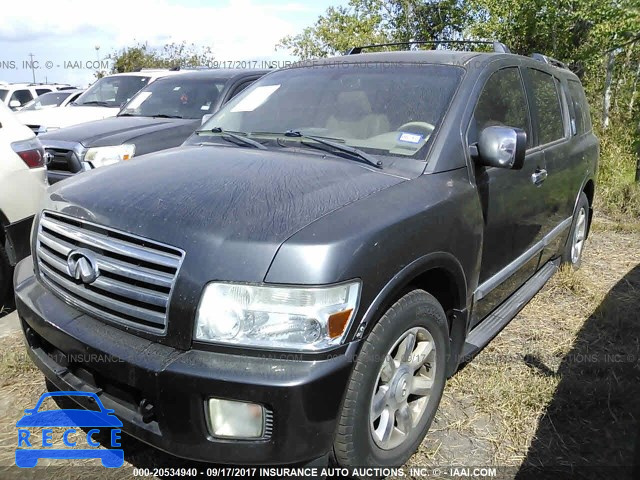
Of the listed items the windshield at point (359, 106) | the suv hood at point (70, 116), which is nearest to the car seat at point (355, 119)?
the windshield at point (359, 106)

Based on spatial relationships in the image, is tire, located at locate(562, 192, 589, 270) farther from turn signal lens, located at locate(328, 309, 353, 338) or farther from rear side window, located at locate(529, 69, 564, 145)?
turn signal lens, located at locate(328, 309, 353, 338)

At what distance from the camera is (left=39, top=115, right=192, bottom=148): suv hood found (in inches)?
224

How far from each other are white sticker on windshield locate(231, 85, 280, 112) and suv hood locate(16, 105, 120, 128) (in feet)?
16.7

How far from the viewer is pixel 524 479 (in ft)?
8.24

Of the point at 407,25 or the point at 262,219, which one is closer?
the point at 262,219

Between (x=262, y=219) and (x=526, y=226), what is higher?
(x=262, y=219)

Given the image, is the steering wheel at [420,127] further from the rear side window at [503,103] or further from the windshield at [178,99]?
the windshield at [178,99]

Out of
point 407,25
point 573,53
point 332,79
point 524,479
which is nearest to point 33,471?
point 524,479

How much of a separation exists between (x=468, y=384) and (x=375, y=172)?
1453mm

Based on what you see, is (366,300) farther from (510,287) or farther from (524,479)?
(510,287)

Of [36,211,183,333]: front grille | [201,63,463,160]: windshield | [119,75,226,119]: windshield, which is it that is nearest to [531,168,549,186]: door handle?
[201,63,463,160]: windshield

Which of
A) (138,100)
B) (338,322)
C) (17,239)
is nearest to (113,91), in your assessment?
(138,100)

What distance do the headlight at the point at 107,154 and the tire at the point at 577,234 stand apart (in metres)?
4.27

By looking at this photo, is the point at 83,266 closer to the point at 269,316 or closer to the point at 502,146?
the point at 269,316
